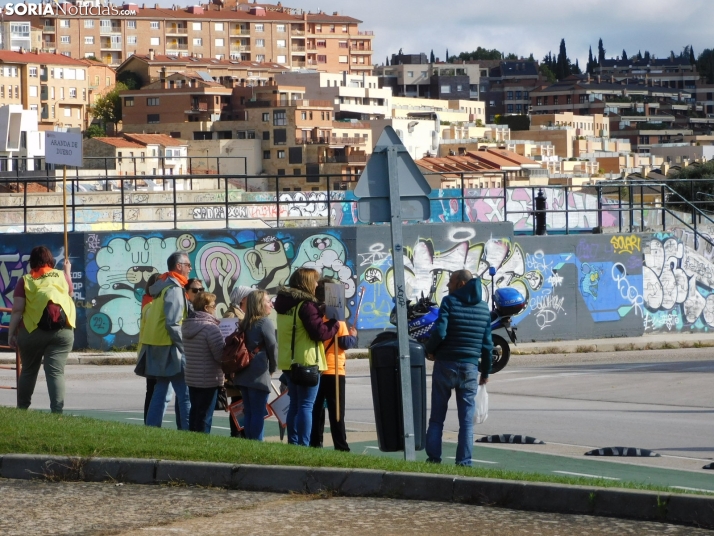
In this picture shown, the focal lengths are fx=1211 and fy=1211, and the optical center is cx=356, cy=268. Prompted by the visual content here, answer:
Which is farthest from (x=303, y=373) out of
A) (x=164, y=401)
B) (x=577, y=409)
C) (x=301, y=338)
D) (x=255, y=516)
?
(x=577, y=409)

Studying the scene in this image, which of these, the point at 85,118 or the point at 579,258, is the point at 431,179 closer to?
the point at 579,258

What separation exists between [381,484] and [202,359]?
319 cm

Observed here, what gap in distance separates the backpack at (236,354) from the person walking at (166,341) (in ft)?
2.38

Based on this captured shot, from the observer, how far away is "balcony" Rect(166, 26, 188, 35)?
642 ft

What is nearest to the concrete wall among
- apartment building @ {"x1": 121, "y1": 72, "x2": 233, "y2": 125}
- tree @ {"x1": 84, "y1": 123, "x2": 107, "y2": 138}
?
apartment building @ {"x1": 121, "y1": 72, "x2": 233, "y2": 125}

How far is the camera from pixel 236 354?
10828 mm

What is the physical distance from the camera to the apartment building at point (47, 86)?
5728 inches

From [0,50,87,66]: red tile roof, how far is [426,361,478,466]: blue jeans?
141 m

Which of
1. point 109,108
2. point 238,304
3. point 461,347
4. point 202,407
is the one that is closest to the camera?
point 461,347

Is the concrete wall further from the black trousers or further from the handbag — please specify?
the handbag

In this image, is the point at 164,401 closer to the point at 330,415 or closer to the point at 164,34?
the point at 330,415

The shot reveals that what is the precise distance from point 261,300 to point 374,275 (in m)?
14.2

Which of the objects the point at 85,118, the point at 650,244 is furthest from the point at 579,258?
the point at 85,118

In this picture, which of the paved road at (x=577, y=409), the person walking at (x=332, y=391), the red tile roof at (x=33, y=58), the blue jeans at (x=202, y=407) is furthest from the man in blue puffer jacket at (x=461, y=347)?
the red tile roof at (x=33, y=58)
